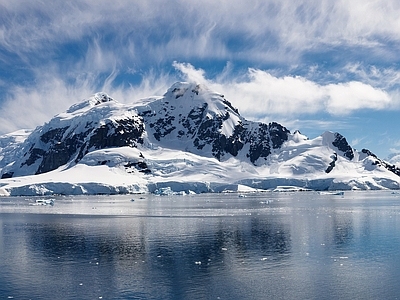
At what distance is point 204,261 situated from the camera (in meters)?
33.8

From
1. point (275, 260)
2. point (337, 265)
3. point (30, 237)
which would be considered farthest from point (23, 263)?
point (337, 265)

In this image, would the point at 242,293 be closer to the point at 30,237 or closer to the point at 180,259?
the point at 180,259

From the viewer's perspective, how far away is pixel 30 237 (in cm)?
4825

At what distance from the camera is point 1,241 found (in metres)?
46.1

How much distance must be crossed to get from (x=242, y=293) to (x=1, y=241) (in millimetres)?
29724

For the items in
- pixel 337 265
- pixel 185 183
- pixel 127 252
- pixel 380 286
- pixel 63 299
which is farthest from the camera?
pixel 185 183

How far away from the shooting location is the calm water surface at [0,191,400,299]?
2611 cm

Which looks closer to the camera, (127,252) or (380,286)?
(380,286)

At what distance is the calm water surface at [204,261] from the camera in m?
26.1

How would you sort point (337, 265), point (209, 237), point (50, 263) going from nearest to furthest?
point (337, 265), point (50, 263), point (209, 237)

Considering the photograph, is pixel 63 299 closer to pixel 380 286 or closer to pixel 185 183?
pixel 380 286

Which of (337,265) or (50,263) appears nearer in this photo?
(337,265)

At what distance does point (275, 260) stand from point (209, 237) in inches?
484

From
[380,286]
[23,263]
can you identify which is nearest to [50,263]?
[23,263]
